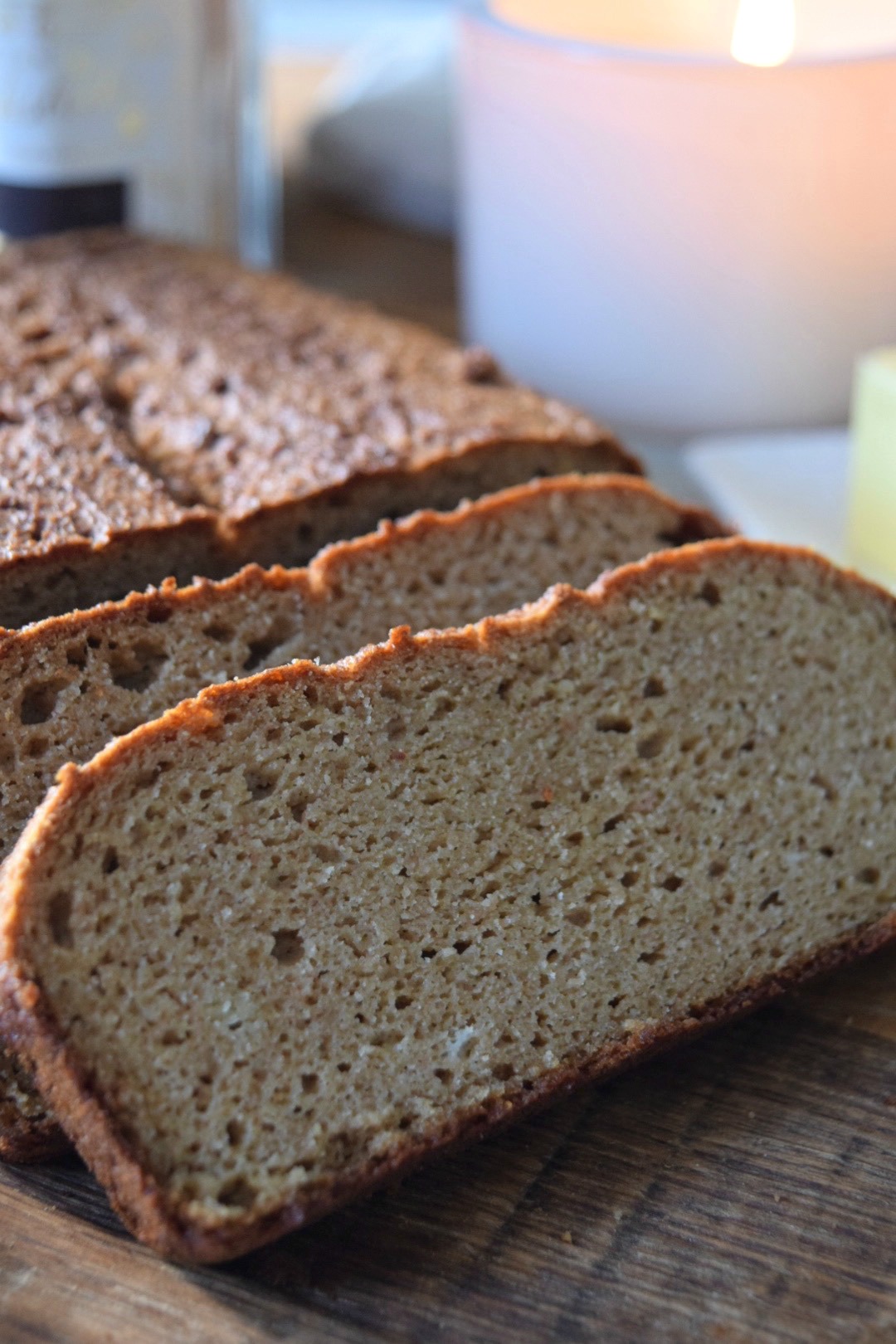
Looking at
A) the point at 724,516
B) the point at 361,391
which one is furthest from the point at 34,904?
the point at 724,516

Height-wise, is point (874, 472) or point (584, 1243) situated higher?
point (874, 472)

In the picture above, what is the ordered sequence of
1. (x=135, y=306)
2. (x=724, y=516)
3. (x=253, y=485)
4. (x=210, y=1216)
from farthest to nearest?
(x=724, y=516), (x=135, y=306), (x=253, y=485), (x=210, y=1216)

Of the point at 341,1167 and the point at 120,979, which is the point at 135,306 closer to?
the point at 120,979

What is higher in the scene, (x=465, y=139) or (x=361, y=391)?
(x=465, y=139)

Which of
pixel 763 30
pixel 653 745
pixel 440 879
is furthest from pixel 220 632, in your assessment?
pixel 763 30

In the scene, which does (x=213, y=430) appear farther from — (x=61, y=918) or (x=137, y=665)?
(x=61, y=918)

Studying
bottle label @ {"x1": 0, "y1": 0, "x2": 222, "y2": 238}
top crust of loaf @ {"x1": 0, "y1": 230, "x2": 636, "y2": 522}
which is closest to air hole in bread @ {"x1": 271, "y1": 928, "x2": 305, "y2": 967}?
top crust of loaf @ {"x1": 0, "y1": 230, "x2": 636, "y2": 522}

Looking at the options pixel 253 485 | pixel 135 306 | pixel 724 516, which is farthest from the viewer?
pixel 724 516
